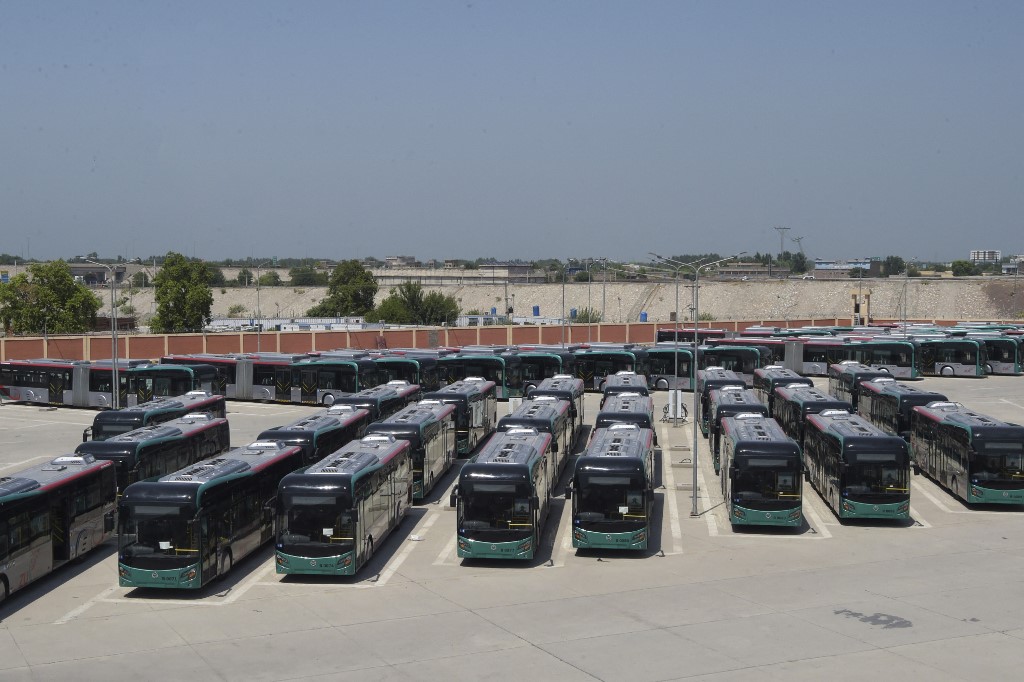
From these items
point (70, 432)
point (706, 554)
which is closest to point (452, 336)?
point (70, 432)

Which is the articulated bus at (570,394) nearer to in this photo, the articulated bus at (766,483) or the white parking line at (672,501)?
the white parking line at (672,501)

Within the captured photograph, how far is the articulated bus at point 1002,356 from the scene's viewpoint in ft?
221

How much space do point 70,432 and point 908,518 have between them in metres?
34.4

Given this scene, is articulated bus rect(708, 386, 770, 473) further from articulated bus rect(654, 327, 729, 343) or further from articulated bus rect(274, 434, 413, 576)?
articulated bus rect(654, 327, 729, 343)

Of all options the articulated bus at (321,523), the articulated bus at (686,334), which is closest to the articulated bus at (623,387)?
the articulated bus at (321,523)

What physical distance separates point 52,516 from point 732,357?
46.0 meters

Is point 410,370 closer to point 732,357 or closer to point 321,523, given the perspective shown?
point 732,357

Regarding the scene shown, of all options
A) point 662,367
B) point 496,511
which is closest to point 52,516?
point 496,511

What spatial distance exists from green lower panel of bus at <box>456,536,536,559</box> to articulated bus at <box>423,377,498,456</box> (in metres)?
12.7

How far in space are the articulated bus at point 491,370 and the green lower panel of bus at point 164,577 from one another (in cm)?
3465

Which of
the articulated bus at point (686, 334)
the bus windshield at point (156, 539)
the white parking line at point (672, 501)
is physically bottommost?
the white parking line at point (672, 501)

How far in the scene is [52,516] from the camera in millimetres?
23438

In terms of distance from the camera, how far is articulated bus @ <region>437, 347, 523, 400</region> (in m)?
56.0

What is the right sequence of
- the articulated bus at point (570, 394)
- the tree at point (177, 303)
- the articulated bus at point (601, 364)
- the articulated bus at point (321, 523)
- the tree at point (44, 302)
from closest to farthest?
the articulated bus at point (321, 523) < the articulated bus at point (570, 394) < the articulated bus at point (601, 364) < the tree at point (44, 302) < the tree at point (177, 303)
